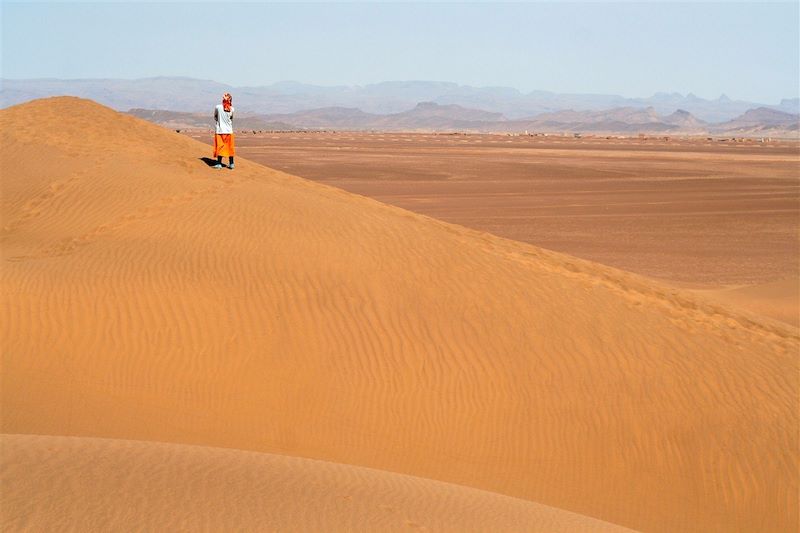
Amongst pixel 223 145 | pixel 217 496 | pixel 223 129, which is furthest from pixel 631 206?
pixel 217 496

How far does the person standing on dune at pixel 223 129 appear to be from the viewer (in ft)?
42.3

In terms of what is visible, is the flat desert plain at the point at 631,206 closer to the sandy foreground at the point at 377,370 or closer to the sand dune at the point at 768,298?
the sand dune at the point at 768,298

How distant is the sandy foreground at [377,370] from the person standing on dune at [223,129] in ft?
6.74

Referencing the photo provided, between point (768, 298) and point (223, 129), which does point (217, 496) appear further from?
point (768, 298)

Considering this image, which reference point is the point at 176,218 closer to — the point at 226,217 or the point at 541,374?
the point at 226,217

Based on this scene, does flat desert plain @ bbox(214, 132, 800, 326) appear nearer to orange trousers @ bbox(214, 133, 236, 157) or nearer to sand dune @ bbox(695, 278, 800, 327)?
sand dune @ bbox(695, 278, 800, 327)

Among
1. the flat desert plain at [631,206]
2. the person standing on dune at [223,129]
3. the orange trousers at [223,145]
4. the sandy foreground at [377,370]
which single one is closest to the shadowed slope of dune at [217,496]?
the sandy foreground at [377,370]

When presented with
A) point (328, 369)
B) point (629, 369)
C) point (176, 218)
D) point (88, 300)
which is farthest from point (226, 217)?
point (629, 369)

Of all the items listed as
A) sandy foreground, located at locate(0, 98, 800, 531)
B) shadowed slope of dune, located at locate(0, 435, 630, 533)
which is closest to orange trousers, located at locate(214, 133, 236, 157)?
sandy foreground, located at locate(0, 98, 800, 531)

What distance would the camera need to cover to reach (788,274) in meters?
17.6

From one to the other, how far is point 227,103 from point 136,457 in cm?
851

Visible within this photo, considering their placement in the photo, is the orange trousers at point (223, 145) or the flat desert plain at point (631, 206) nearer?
the orange trousers at point (223, 145)

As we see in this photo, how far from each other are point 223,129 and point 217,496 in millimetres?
8879

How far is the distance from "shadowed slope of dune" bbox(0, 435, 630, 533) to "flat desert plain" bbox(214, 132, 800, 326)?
9653 millimetres
